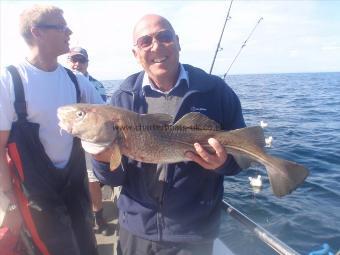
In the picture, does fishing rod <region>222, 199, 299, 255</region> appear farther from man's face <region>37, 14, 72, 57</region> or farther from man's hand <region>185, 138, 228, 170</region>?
man's face <region>37, 14, 72, 57</region>

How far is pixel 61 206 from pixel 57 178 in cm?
32

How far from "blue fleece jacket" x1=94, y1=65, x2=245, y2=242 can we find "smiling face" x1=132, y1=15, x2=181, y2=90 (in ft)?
0.57

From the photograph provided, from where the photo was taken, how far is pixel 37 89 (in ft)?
11.4

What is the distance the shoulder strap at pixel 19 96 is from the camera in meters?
A: 3.30

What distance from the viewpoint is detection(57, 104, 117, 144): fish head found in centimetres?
284

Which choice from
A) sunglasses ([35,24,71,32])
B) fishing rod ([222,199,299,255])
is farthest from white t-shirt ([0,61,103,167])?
fishing rod ([222,199,299,255])

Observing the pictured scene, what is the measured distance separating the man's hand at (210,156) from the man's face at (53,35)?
204 centimetres

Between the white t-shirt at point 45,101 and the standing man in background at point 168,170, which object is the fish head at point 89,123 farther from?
the white t-shirt at point 45,101

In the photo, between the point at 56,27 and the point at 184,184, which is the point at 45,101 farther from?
the point at 184,184

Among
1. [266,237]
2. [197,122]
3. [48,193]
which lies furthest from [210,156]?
[48,193]

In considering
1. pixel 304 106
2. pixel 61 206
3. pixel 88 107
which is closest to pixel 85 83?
pixel 88 107

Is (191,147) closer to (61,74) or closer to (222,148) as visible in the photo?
(222,148)

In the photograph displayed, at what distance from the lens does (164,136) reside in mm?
2906

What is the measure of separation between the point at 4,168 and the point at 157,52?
73.9 inches
